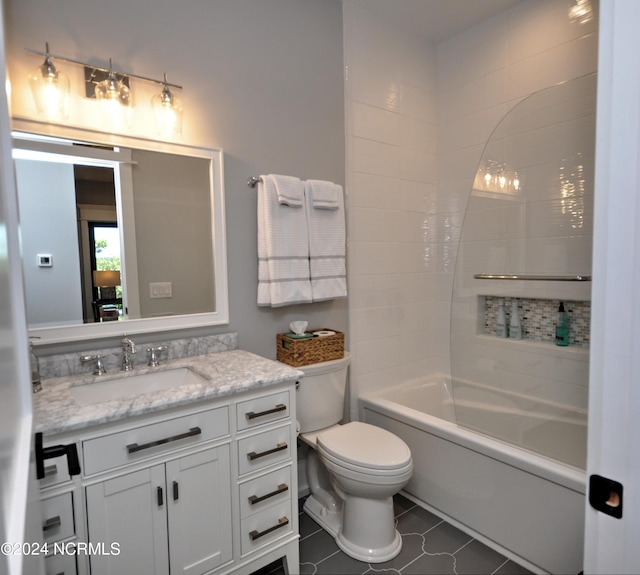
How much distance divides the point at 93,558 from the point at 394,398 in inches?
72.6

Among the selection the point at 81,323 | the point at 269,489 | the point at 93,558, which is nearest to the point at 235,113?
the point at 81,323

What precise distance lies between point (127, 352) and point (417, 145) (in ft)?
7.40

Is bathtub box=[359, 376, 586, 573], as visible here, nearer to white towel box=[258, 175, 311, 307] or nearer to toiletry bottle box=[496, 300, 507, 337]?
toiletry bottle box=[496, 300, 507, 337]

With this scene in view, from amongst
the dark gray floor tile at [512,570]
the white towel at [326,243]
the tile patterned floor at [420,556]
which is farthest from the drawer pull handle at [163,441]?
the dark gray floor tile at [512,570]

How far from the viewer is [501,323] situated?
202 cm

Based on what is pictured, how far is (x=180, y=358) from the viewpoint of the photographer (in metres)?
1.85

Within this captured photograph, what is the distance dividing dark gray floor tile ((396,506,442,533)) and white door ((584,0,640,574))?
160cm

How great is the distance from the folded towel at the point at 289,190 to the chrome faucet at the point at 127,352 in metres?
0.97

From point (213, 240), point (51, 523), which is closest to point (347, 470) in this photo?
point (51, 523)

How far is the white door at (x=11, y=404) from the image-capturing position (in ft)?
1.17

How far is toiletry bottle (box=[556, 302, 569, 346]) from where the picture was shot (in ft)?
6.02

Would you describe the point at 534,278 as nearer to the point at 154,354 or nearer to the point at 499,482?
the point at 499,482

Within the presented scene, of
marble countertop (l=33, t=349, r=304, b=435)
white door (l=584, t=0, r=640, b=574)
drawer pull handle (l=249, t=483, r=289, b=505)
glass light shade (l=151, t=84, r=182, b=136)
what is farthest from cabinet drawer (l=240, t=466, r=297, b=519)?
glass light shade (l=151, t=84, r=182, b=136)

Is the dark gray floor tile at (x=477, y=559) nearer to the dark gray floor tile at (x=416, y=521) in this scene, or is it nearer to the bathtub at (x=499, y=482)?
the bathtub at (x=499, y=482)
